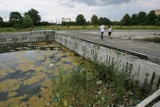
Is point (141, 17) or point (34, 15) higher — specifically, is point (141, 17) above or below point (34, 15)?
below

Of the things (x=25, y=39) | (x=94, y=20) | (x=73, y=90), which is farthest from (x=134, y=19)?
(x=73, y=90)

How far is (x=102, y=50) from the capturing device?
1082 centimetres

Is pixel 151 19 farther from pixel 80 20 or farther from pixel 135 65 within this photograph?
pixel 135 65

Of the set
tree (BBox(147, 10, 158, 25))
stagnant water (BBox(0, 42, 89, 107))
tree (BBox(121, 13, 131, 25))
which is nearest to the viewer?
stagnant water (BBox(0, 42, 89, 107))

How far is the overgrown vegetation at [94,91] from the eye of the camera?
602 centimetres

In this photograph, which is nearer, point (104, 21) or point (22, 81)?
point (22, 81)

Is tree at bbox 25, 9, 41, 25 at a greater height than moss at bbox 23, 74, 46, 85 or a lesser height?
greater

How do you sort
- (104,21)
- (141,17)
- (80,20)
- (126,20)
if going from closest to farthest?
(80,20)
(104,21)
(126,20)
(141,17)

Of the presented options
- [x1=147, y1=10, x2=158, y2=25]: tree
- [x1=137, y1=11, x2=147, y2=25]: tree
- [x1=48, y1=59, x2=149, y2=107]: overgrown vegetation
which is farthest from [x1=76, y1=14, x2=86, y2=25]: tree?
[x1=48, y1=59, x2=149, y2=107]: overgrown vegetation

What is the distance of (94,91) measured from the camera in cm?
706

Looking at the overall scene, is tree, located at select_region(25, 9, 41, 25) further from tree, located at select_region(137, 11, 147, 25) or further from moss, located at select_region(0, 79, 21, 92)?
moss, located at select_region(0, 79, 21, 92)

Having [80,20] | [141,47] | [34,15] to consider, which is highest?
[34,15]

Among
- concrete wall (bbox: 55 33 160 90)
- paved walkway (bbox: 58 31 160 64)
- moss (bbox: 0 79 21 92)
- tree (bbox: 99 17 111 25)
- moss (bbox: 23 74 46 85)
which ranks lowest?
moss (bbox: 0 79 21 92)

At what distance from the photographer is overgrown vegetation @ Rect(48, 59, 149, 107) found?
6.02 metres
